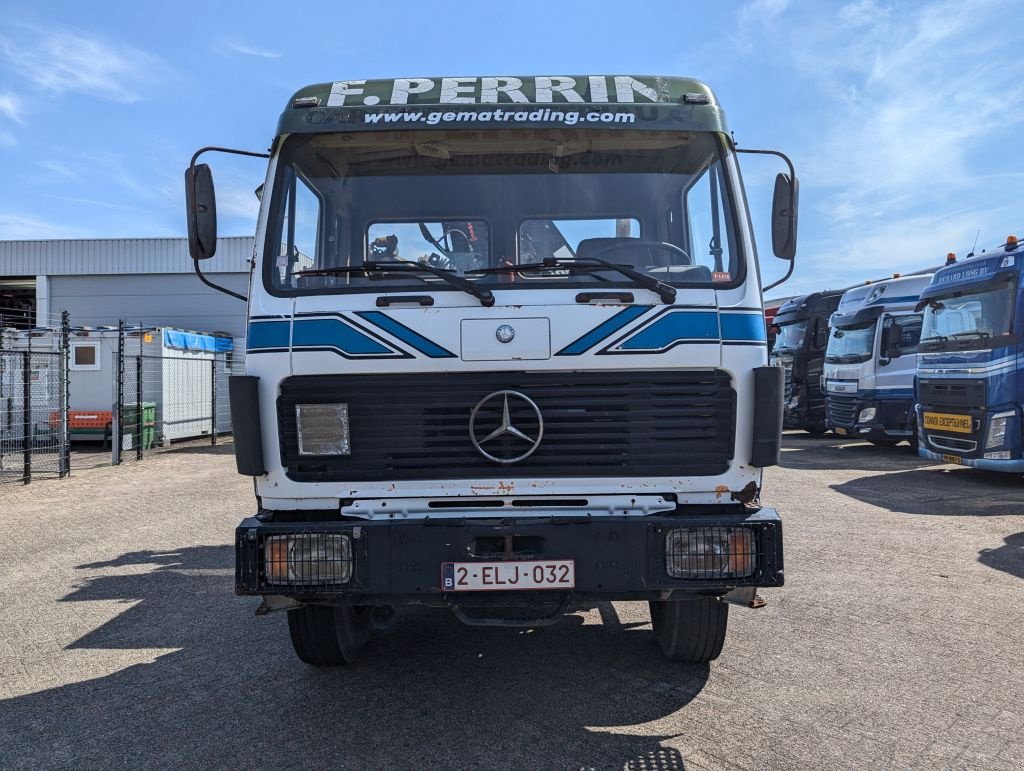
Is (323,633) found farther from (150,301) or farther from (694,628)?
(150,301)

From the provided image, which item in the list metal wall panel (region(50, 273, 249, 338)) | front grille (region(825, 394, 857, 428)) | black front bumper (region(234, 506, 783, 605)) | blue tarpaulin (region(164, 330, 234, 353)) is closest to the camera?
black front bumper (region(234, 506, 783, 605))

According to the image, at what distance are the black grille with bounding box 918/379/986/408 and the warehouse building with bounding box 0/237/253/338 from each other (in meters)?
17.5

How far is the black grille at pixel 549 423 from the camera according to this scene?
3307 mm

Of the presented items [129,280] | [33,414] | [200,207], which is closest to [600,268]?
[200,207]

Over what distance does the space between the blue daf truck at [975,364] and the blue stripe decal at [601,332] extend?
825cm

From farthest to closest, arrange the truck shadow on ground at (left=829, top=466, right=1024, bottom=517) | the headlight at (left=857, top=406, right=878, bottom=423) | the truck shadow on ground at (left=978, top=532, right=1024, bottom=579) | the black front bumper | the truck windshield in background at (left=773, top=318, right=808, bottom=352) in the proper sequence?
the truck windshield in background at (left=773, top=318, right=808, bottom=352), the headlight at (left=857, top=406, right=878, bottom=423), the truck shadow on ground at (left=829, top=466, right=1024, bottom=517), the truck shadow on ground at (left=978, top=532, right=1024, bottom=579), the black front bumper

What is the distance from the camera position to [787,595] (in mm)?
5332

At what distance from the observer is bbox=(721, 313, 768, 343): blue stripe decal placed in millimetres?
3340

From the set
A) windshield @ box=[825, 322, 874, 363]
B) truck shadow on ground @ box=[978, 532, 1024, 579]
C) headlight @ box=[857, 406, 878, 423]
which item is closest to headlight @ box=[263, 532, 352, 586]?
truck shadow on ground @ box=[978, 532, 1024, 579]

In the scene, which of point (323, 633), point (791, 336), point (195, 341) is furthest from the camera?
point (791, 336)

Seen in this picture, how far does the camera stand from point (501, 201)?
3.75 m

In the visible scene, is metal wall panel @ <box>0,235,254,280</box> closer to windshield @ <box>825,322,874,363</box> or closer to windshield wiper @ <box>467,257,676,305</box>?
windshield @ <box>825,322,874,363</box>

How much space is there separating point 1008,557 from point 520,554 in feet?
17.0

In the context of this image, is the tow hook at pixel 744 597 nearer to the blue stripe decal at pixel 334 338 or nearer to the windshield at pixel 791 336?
the blue stripe decal at pixel 334 338
